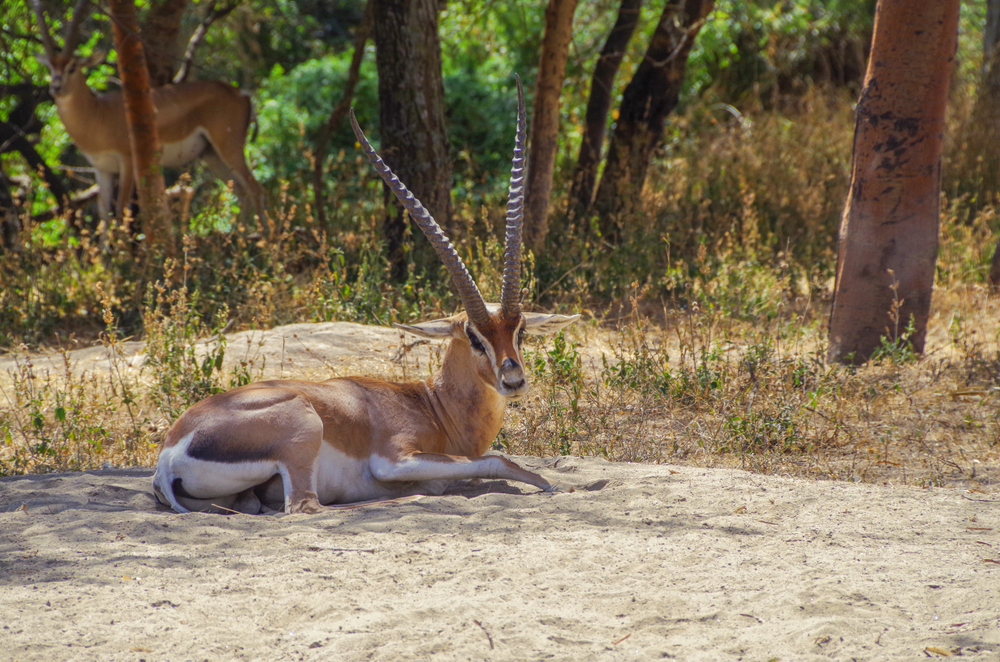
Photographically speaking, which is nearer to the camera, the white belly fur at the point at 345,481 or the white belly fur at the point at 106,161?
the white belly fur at the point at 345,481

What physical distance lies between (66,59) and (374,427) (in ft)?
28.0

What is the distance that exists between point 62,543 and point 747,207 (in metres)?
6.74

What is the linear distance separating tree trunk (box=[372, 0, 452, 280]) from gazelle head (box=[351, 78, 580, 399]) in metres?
4.32

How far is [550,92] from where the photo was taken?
9719 millimetres

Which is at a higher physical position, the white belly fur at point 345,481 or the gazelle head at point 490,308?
the gazelle head at point 490,308

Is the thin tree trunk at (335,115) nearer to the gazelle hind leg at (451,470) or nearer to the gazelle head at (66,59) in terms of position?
the gazelle head at (66,59)

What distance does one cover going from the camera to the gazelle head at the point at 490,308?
16.3 feet

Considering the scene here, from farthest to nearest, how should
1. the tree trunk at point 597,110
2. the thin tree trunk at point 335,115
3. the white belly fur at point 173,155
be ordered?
the white belly fur at point 173,155 < the tree trunk at point 597,110 < the thin tree trunk at point 335,115

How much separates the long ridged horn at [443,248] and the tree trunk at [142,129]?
182 inches

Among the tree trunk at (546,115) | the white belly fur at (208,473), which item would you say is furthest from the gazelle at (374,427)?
the tree trunk at (546,115)

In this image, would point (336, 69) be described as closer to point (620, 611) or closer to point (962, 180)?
point (962, 180)

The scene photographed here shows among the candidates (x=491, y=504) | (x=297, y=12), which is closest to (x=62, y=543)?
(x=491, y=504)

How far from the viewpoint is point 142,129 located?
373 inches

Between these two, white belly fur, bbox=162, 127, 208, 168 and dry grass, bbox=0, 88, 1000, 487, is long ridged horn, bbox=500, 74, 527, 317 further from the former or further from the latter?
white belly fur, bbox=162, 127, 208, 168
